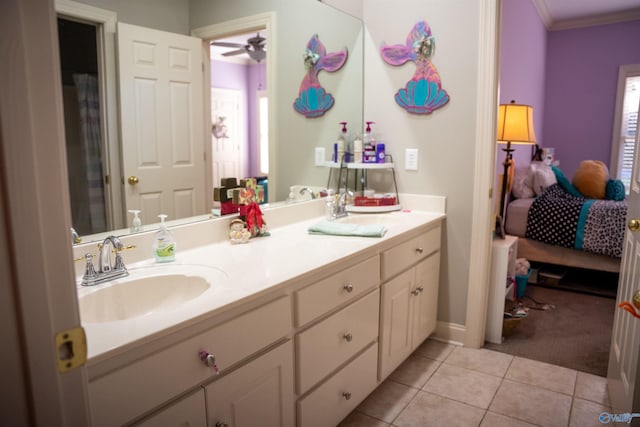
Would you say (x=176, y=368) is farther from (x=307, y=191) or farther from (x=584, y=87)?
(x=584, y=87)

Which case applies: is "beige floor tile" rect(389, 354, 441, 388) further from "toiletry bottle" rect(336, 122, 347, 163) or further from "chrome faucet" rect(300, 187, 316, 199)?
"toiletry bottle" rect(336, 122, 347, 163)

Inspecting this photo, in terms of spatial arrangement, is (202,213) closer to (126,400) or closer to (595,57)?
(126,400)

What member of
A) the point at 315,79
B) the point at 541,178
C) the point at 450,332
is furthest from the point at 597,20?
the point at 450,332

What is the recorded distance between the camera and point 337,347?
68.1 inches

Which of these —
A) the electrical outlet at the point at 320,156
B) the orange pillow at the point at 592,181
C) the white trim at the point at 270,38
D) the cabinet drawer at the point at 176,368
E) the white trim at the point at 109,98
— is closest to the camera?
the cabinet drawer at the point at 176,368

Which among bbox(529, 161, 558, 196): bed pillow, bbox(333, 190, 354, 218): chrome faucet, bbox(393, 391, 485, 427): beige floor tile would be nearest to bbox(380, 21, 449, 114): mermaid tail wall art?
bbox(333, 190, 354, 218): chrome faucet

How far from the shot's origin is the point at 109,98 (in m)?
1.50

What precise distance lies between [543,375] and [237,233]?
174 cm

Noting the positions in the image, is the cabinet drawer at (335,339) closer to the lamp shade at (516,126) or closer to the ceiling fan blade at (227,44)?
the ceiling fan blade at (227,44)

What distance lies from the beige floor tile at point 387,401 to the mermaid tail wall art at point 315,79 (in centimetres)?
148

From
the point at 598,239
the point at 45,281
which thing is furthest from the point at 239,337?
the point at 598,239

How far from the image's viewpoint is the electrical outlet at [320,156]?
264 cm

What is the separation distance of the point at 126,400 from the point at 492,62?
225cm

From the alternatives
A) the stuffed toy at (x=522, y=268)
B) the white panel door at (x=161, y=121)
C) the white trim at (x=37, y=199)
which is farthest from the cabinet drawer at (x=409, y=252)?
the white trim at (x=37, y=199)
